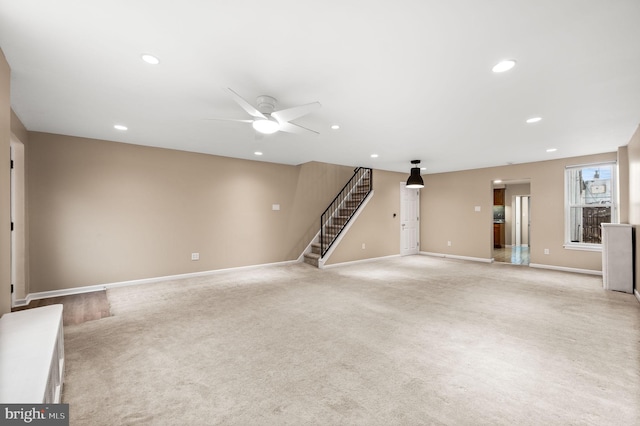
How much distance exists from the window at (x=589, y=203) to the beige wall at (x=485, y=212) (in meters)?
0.15

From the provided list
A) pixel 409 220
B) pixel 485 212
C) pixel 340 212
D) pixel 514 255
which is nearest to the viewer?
pixel 485 212

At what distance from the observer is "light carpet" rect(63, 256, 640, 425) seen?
5.97 ft

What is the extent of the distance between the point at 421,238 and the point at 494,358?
6.71m

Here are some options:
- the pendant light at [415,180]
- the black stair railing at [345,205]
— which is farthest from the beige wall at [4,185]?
the pendant light at [415,180]

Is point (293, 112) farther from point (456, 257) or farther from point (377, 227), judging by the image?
point (456, 257)

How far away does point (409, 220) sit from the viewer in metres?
8.71

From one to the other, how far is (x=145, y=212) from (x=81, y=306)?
1.84 meters

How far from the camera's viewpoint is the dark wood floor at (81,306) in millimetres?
3445

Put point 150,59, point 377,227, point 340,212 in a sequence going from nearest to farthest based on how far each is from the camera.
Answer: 1. point 150,59
2. point 377,227
3. point 340,212

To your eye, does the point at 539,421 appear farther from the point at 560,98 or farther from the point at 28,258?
the point at 28,258

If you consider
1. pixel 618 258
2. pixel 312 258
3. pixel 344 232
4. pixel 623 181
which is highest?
pixel 623 181

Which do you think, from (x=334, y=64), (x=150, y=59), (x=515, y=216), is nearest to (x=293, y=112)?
(x=334, y=64)

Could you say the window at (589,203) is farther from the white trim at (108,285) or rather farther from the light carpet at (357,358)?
the white trim at (108,285)

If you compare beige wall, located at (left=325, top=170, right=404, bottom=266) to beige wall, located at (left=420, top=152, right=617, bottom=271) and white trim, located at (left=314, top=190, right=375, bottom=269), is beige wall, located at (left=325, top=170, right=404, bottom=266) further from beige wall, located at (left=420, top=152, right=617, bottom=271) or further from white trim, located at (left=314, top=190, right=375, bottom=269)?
beige wall, located at (left=420, top=152, right=617, bottom=271)
